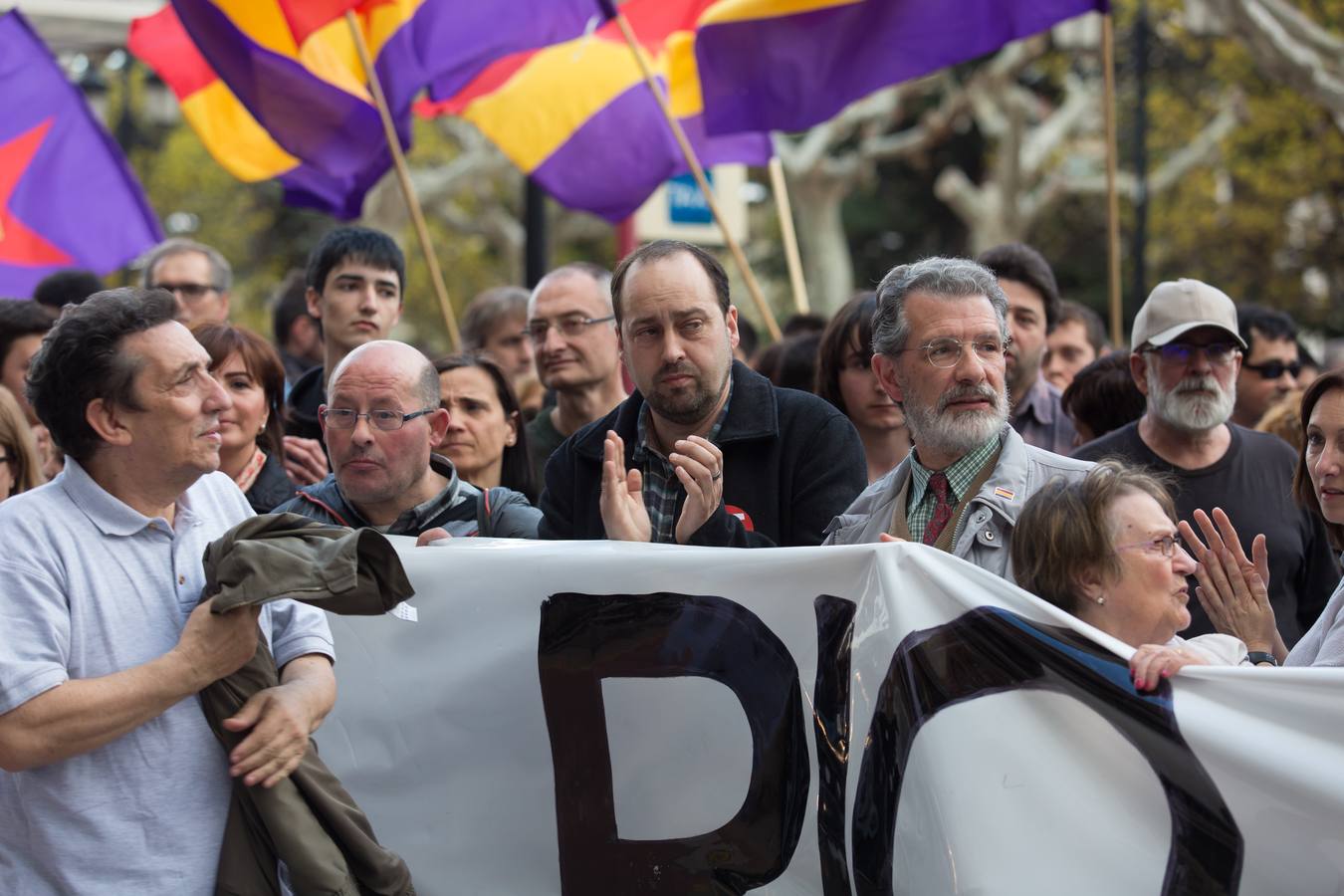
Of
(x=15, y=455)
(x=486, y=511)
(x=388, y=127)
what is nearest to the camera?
(x=486, y=511)

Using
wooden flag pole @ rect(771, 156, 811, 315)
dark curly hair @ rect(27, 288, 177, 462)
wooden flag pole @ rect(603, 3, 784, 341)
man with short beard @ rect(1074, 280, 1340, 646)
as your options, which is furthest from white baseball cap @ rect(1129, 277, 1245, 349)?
dark curly hair @ rect(27, 288, 177, 462)

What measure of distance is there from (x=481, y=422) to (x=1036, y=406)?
2.09 meters

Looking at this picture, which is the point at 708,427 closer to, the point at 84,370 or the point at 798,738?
Result: the point at 798,738

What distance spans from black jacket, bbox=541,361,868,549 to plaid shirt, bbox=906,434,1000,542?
0.83 ft

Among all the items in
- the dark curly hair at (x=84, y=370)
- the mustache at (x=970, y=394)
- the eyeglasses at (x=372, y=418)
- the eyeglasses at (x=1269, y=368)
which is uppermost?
the dark curly hair at (x=84, y=370)

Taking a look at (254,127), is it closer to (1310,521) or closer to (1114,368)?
(1114,368)

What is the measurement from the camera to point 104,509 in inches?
126

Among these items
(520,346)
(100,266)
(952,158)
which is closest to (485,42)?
(520,346)

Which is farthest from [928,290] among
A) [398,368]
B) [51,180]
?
[51,180]

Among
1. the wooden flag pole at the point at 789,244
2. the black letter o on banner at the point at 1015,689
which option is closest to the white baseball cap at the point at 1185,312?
the black letter o on banner at the point at 1015,689

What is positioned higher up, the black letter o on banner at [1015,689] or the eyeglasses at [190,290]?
the eyeglasses at [190,290]

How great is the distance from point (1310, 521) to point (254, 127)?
625 cm

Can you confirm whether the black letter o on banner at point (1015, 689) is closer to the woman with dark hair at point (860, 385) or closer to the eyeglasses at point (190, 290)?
the woman with dark hair at point (860, 385)

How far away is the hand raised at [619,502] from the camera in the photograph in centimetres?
391
